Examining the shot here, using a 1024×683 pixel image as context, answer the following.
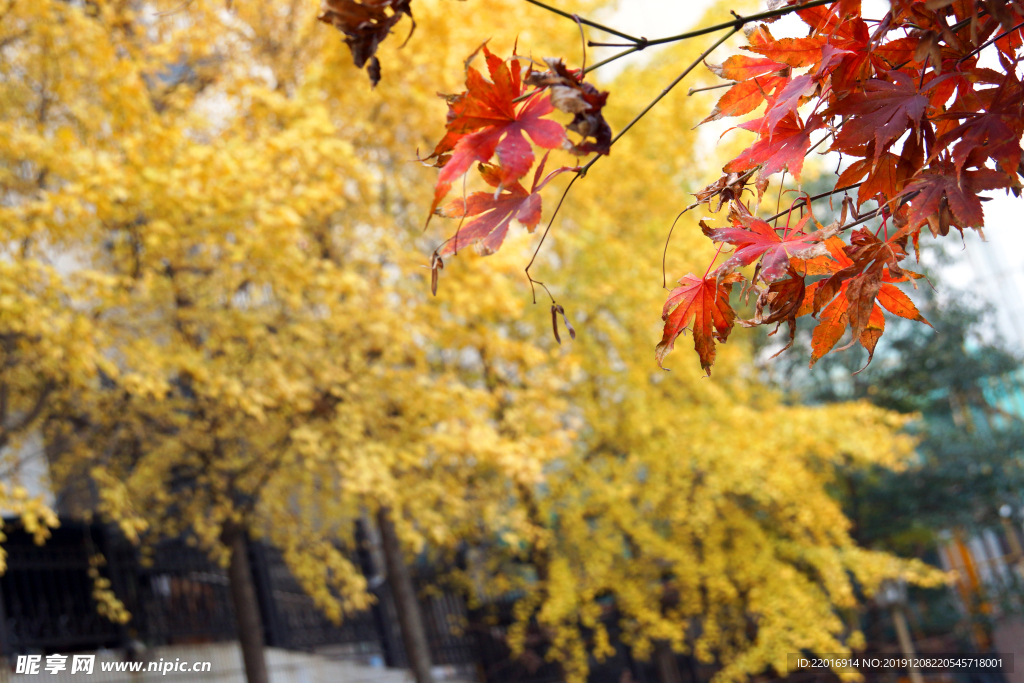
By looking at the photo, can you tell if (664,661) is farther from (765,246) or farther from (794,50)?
(794,50)

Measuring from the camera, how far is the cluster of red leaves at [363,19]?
128cm

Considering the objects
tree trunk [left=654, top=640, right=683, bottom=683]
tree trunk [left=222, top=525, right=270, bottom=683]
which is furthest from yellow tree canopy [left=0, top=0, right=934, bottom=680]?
tree trunk [left=654, top=640, right=683, bottom=683]

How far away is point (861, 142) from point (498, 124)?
612 mm

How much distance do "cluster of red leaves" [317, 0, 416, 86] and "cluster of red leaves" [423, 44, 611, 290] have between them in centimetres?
15

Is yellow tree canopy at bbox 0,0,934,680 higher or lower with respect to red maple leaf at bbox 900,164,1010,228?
higher

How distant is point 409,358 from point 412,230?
1.56 m

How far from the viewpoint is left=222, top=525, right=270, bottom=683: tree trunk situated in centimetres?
629

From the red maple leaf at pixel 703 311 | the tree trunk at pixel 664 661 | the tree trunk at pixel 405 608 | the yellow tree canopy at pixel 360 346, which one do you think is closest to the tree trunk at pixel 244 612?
the yellow tree canopy at pixel 360 346

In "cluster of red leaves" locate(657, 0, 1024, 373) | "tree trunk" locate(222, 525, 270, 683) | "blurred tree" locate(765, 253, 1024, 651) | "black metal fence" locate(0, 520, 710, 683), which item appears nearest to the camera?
"cluster of red leaves" locate(657, 0, 1024, 373)

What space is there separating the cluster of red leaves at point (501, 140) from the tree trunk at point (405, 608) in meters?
6.07

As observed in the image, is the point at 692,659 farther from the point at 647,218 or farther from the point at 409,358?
the point at 409,358

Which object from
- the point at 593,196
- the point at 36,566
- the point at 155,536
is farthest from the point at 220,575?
the point at 593,196

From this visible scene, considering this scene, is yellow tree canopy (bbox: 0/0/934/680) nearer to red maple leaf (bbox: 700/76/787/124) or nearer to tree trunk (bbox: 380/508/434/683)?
tree trunk (bbox: 380/508/434/683)

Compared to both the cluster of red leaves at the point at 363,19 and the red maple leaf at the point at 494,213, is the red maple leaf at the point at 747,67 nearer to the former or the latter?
the red maple leaf at the point at 494,213
